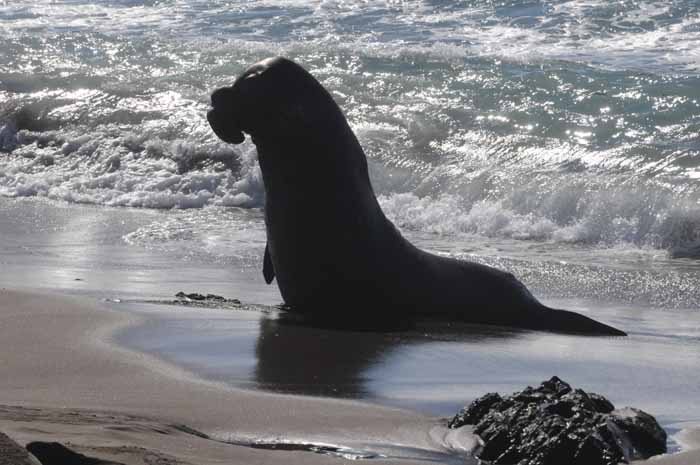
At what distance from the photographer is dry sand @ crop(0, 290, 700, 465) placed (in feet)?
11.1

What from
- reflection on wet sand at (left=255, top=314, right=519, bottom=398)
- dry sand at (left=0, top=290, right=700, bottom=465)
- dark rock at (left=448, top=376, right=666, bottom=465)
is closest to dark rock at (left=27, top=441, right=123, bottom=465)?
dry sand at (left=0, top=290, right=700, bottom=465)

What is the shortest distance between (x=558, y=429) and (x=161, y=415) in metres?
1.14

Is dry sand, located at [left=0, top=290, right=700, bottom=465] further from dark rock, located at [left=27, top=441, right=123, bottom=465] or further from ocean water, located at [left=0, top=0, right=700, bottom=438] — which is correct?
ocean water, located at [left=0, top=0, right=700, bottom=438]

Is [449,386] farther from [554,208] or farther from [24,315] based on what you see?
[554,208]

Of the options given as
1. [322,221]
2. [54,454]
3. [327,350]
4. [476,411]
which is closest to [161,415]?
[476,411]

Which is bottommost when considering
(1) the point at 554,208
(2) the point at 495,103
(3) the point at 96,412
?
(3) the point at 96,412

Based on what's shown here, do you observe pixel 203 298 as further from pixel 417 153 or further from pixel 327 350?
pixel 417 153

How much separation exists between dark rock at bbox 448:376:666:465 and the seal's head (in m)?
3.01

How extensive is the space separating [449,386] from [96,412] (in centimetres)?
138

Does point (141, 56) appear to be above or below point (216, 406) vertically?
above

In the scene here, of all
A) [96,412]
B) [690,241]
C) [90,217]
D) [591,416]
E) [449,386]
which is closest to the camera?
[591,416]

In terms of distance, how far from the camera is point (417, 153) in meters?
13.8

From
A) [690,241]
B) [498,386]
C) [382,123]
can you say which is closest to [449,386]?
[498,386]

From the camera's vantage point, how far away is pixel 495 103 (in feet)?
50.9
